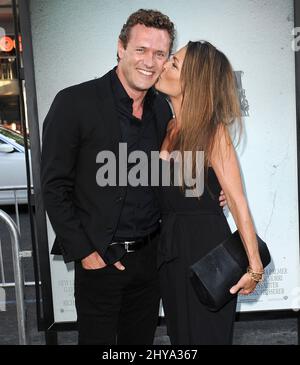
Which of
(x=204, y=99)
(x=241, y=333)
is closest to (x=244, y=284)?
(x=204, y=99)

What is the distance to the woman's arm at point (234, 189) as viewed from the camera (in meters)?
2.60

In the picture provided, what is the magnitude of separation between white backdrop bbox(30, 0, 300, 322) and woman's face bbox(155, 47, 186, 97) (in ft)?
2.46

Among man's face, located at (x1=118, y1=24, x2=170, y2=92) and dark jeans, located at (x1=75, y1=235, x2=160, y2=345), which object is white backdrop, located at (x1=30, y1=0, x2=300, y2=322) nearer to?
man's face, located at (x1=118, y1=24, x2=170, y2=92)

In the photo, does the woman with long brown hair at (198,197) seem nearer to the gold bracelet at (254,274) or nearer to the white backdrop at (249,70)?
the gold bracelet at (254,274)

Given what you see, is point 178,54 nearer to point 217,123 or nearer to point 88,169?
point 217,123

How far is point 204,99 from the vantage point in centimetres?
260

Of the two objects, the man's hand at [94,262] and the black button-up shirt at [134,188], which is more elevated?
the black button-up shirt at [134,188]

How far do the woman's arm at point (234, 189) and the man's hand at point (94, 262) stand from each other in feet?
1.75

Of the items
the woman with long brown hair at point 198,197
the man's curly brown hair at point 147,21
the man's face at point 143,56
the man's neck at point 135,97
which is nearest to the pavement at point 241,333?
the woman with long brown hair at point 198,197

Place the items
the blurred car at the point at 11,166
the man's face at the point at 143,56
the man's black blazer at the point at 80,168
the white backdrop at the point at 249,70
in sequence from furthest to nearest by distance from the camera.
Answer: the blurred car at the point at 11,166 < the white backdrop at the point at 249,70 < the man's face at the point at 143,56 < the man's black blazer at the point at 80,168

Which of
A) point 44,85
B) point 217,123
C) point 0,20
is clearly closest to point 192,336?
point 217,123

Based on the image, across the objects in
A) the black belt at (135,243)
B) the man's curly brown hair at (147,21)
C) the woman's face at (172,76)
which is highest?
the man's curly brown hair at (147,21)

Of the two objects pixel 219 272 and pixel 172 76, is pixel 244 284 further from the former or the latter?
pixel 172 76

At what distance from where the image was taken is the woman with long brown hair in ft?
8.54
